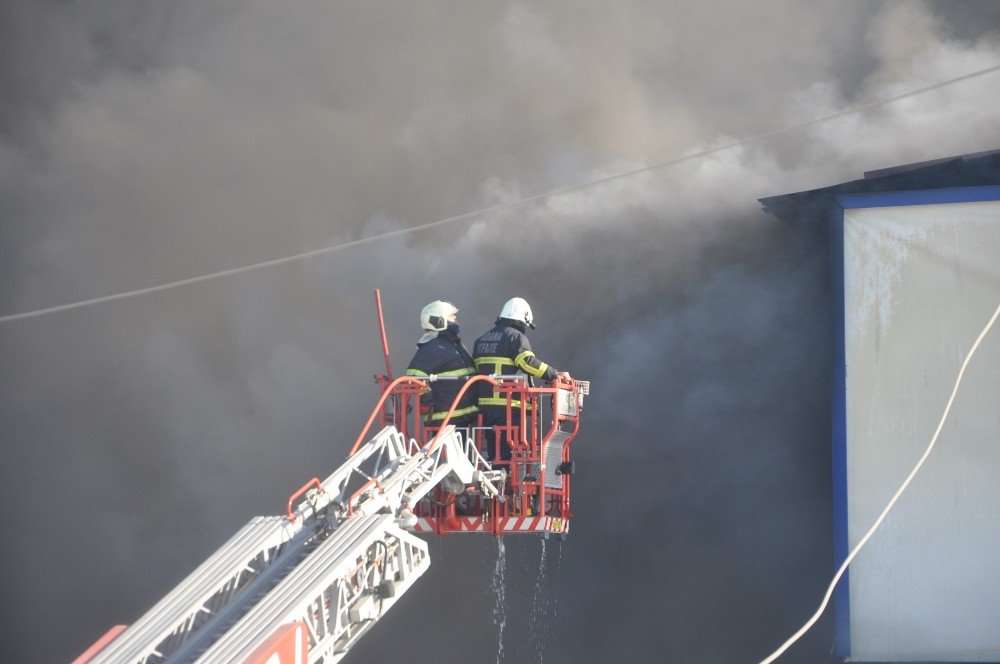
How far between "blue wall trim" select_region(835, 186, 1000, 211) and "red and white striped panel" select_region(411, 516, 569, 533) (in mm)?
4445

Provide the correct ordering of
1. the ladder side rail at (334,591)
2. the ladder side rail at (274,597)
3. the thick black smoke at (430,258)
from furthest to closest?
the thick black smoke at (430,258), the ladder side rail at (334,591), the ladder side rail at (274,597)

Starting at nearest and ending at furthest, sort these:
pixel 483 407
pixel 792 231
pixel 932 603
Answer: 1. pixel 483 407
2. pixel 932 603
3. pixel 792 231

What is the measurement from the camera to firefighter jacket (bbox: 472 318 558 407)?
Answer: 33.2 feet

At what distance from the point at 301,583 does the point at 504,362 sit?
3495 mm

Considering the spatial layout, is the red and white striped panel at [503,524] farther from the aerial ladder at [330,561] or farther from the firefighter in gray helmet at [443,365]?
the firefighter in gray helmet at [443,365]

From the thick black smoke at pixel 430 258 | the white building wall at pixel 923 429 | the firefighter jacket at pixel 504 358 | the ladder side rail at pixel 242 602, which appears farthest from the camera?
the thick black smoke at pixel 430 258

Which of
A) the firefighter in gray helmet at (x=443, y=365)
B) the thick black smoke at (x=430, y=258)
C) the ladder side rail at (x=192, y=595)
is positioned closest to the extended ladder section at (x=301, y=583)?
the ladder side rail at (x=192, y=595)

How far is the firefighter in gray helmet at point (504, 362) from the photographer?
33.3 feet

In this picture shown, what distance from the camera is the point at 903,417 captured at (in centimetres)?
A: 1183

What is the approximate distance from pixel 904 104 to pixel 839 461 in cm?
405

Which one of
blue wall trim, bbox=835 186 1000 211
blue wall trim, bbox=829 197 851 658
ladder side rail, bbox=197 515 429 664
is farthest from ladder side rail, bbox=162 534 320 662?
blue wall trim, bbox=835 186 1000 211

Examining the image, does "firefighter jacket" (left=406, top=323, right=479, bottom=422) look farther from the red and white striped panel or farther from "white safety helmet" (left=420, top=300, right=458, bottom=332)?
the red and white striped panel

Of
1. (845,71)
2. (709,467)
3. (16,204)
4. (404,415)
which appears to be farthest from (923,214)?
(16,204)

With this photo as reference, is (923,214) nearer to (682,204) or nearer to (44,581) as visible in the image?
(682,204)
